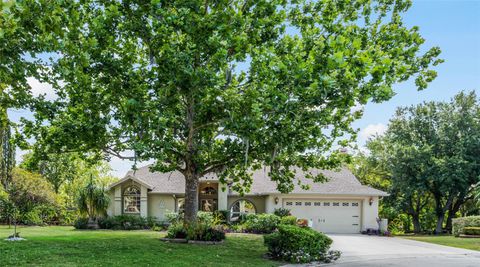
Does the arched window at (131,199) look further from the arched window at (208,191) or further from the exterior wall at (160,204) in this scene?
the arched window at (208,191)

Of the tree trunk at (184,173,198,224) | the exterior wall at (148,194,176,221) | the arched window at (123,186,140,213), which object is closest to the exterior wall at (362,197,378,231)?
the exterior wall at (148,194,176,221)

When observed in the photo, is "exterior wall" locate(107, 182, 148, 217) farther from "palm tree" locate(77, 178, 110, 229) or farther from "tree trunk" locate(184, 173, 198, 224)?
"tree trunk" locate(184, 173, 198, 224)

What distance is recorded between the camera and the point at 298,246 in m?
13.5

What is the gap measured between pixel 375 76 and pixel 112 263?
8.34m

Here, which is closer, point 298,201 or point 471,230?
point 471,230

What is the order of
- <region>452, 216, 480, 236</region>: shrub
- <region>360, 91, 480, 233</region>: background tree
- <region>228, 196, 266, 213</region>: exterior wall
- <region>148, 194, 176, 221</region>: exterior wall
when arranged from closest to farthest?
<region>452, 216, 480, 236</region>: shrub, <region>148, 194, 176, 221</region>: exterior wall, <region>228, 196, 266, 213</region>: exterior wall, <region>360, 91, 480, 233</region>: background tree

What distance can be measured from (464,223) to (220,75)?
1909 cm

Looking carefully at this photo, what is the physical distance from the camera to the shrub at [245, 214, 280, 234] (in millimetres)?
23406

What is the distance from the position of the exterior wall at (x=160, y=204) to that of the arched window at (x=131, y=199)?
76cm

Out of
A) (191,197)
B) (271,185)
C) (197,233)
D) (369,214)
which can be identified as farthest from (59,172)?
(197,233)

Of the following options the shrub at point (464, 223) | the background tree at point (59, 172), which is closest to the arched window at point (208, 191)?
the shrub at point (464, 223)

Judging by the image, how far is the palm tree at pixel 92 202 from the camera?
24.8 meters

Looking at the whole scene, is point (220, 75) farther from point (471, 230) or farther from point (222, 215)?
point (471, 230)

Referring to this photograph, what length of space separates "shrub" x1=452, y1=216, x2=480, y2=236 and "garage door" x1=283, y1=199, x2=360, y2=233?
18.5 feet
